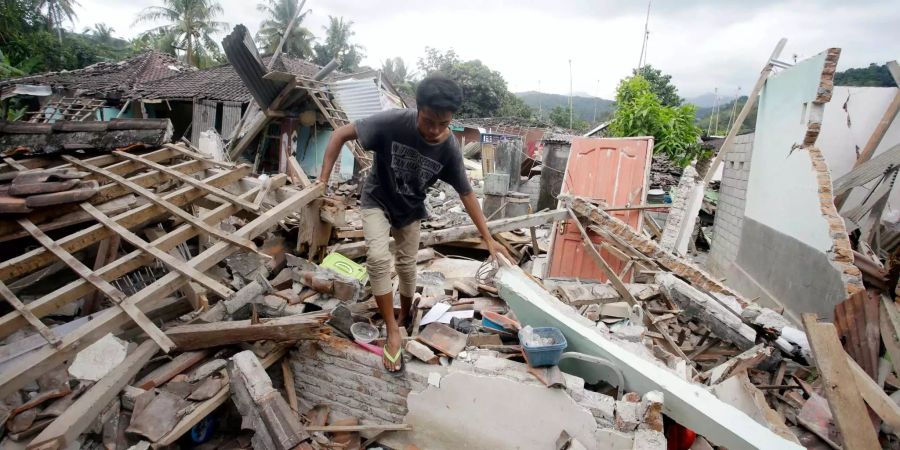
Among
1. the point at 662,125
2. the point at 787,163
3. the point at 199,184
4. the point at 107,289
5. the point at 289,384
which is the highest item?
the point at 662,125

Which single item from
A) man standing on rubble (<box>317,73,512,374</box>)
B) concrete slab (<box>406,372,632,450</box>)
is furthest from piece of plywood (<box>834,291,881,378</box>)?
man standing on rubble (<box>317,73,512,374</box>)

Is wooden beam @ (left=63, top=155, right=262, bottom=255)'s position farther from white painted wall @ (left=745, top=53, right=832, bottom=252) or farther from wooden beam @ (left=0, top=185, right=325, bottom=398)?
white painted wall @ (left=745, top=53, right=832, bottom=252)

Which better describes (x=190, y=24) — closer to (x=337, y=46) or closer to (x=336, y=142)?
(x=337, y=46)

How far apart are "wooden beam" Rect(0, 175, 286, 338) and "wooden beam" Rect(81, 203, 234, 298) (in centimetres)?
7

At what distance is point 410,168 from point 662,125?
8.68 metres

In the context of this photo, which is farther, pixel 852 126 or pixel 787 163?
pixel 852 126

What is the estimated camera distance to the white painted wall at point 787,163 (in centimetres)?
433

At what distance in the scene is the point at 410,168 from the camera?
2625 millimetres

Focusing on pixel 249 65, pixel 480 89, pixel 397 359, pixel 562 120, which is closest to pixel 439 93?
pixel 397 359

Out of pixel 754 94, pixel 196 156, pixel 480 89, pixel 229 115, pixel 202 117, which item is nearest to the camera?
pixel 196 156

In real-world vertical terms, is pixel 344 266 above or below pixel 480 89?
below

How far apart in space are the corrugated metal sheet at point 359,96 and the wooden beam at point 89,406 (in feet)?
30.0

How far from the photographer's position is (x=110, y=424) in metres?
2.35

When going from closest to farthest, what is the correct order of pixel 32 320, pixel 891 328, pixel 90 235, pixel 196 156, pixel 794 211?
pixel 32 320
pixel 90 235
pixel 891 328
pixel 196 156
pixel 794 211
